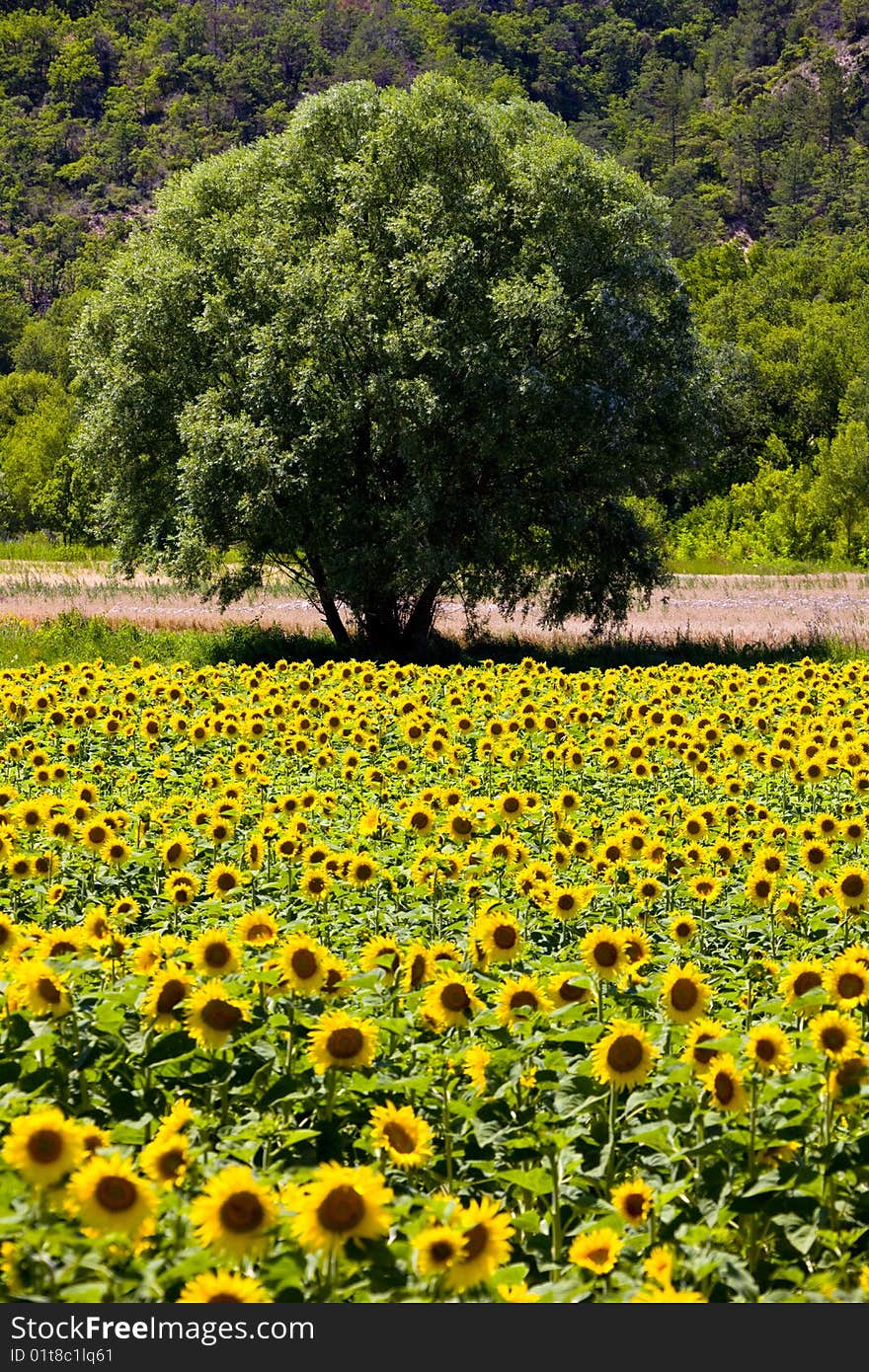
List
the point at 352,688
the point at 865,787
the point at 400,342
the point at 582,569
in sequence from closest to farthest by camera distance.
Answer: the point at 865,787 → the point at 352,688 → the point at 400,342 → the point at 582,569

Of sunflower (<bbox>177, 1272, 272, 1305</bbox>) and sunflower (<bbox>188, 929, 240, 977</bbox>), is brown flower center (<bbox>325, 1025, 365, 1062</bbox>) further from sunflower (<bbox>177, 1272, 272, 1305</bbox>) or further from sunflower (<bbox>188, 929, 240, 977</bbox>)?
sunflower (<bbox>177, 1272, 272, 1305</bbox>)

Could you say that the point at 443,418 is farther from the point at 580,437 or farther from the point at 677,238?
the point at 677,238

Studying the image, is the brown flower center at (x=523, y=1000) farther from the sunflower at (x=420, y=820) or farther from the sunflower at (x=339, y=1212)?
the sunflower at (x=420, y=820)

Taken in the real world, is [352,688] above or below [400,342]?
below

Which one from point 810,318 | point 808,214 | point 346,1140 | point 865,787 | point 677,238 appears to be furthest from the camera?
point 808,214

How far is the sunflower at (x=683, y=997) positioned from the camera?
455 cm

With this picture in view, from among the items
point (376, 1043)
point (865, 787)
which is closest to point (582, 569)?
point (865, 787)

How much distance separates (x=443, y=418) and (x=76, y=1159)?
67.5 feet

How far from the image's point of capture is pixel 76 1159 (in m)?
3.15

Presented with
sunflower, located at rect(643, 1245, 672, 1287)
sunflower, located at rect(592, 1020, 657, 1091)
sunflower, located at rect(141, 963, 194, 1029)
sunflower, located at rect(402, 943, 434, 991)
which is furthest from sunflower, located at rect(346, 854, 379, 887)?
sunflower, located at rect(643, 1245, 672, 1287)

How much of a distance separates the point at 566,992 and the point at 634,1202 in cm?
119

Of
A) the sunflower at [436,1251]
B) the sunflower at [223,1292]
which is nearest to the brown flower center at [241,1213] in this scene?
the sunflower at [223,1292]

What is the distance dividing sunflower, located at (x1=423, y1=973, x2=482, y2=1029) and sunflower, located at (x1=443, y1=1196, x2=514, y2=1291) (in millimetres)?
1323

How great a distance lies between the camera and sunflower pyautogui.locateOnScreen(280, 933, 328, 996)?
443cm
